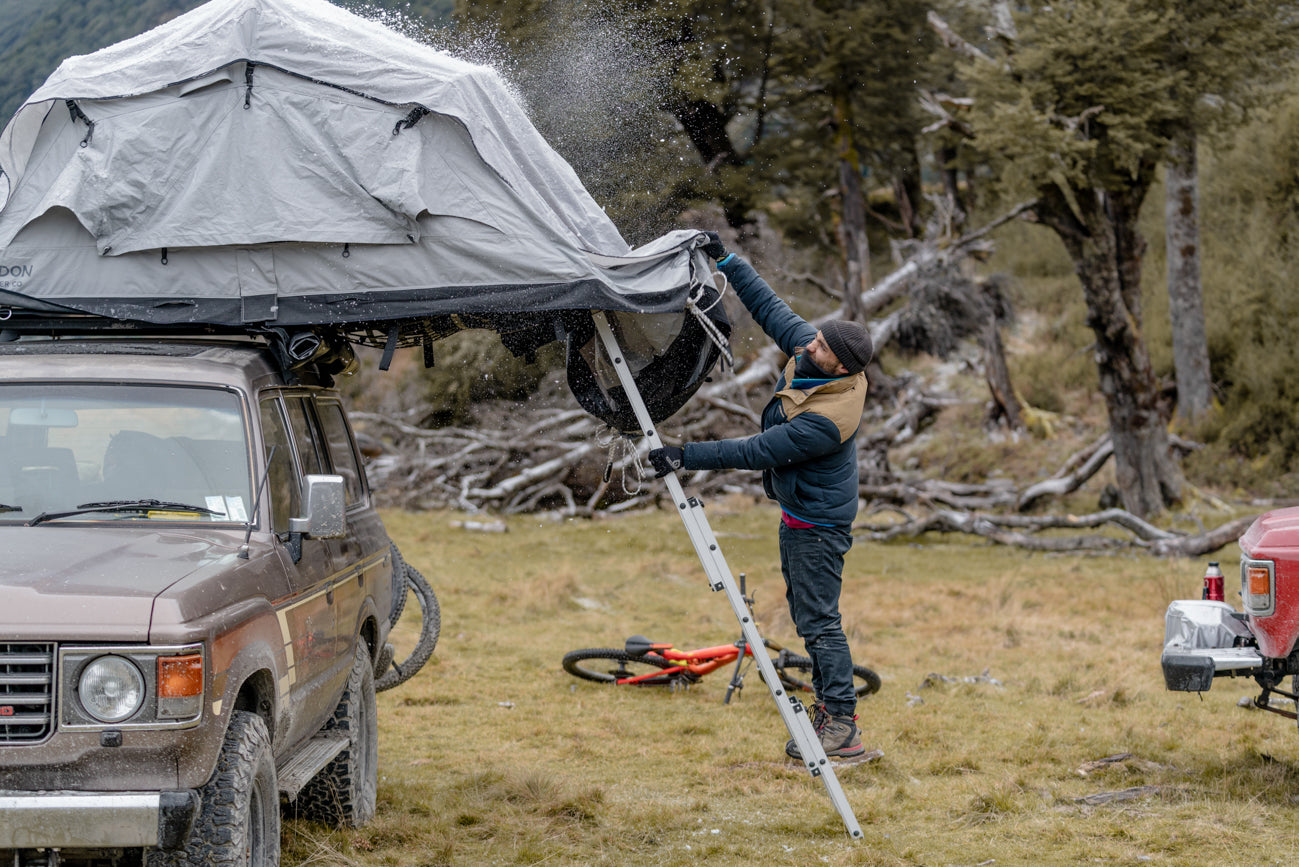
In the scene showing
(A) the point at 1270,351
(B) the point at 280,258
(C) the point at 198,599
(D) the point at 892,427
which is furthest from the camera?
(A) the point at 1270,351

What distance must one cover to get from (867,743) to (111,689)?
17.1 feet

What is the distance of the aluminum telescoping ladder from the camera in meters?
5.97

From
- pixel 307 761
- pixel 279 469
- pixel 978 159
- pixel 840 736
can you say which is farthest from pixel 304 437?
pixel 978 159

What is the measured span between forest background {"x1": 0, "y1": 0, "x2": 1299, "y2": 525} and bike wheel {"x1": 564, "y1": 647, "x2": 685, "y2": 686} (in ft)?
9.39

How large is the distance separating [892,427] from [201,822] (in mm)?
17866

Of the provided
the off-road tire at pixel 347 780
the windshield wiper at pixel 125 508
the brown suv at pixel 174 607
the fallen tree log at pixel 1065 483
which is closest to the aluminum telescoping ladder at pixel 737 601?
the brown suv at pixel 174 607

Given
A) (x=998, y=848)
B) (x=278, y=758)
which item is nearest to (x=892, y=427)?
Answer: (x=998, y=848)

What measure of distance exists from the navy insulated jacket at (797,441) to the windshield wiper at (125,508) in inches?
90.0

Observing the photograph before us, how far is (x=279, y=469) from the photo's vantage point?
17.2ft

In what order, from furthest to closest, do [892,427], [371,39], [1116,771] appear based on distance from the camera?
[892,427] < [1116,771] < [371,39]

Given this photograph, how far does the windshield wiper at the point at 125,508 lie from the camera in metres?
4.61

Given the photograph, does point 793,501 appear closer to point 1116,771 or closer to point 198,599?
point 1116,771

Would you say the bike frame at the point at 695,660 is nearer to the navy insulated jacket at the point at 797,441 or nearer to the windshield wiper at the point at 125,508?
the navy insulated jacket at the point at 797,441

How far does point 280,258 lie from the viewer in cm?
568
